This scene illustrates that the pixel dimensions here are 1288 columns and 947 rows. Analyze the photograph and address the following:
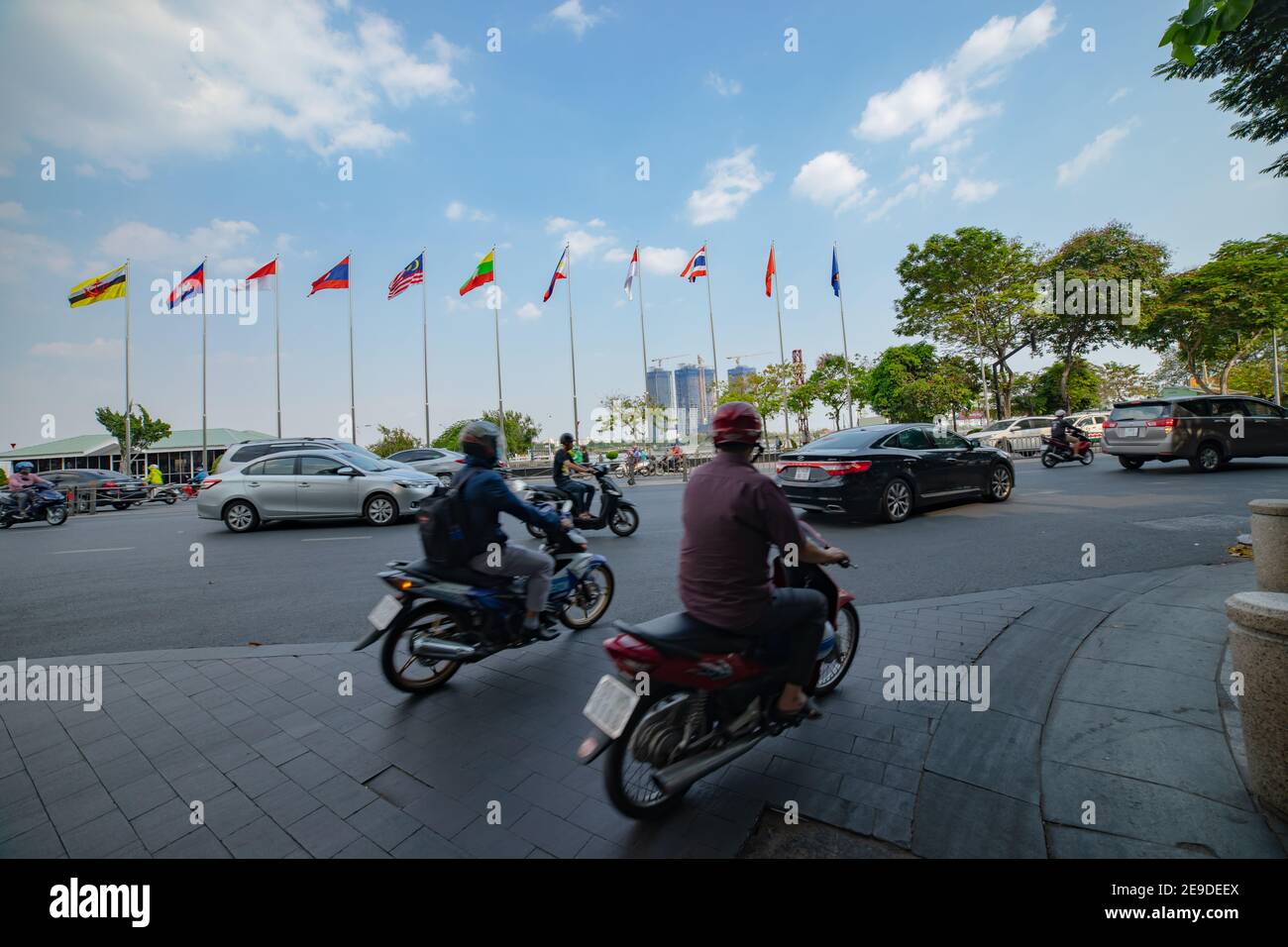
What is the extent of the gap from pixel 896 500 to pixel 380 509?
31.4ft

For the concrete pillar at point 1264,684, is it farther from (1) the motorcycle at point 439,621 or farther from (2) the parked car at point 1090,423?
(2) the parked car at point 1090,423

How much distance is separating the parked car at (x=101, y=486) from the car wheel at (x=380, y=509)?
15.4 m

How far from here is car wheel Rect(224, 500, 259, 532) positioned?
11266 mm

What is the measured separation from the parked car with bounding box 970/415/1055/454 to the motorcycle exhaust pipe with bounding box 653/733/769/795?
28.8 metres

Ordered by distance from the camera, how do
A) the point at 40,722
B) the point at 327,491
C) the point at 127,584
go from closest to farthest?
the point at 40,722 < the point at 127,584 < the point at 327,491

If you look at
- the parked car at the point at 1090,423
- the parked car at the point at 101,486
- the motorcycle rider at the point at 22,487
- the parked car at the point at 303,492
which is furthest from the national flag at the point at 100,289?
the parked car at the point at 1090,423

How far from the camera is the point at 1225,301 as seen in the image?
30.3 meters

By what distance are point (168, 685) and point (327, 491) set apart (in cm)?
808

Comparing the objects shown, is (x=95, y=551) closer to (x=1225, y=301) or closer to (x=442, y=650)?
(x=442, y=650)

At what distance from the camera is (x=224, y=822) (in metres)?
2.53

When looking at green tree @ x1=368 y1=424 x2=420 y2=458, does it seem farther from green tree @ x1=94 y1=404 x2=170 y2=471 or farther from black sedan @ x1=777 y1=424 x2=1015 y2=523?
black sedan @ x1=777 y1=424 x2=1015 y2=523

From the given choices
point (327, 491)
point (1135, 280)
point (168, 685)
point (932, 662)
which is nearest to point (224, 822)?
point (168, 685)

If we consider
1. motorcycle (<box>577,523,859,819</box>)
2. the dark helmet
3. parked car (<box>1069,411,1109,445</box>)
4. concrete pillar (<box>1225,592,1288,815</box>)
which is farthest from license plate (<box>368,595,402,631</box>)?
parked car (<box>1069,411,1109,445</box>)
